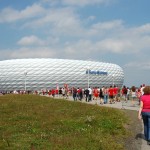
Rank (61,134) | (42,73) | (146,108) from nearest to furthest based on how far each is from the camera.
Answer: (146,108) < (61,134) < (42,73)

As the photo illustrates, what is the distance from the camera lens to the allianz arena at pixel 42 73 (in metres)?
128

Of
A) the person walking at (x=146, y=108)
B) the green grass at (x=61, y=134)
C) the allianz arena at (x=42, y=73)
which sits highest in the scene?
the allianz arena at (x=42, y=73)

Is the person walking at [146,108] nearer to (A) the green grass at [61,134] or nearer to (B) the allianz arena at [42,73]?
(A) the green grass at [61,134]

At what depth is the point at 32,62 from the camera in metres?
→ 128

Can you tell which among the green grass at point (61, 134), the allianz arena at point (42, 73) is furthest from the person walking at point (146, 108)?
the allianz arena at point (42, 73)

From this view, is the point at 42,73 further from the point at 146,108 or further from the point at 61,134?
the point at 146,108

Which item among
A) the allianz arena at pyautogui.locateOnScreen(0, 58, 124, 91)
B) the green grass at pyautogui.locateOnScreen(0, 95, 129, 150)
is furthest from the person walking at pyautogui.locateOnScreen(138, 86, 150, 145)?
the allianz arena at pyautogui.locateOnScreen(0, 58, 124, 91)

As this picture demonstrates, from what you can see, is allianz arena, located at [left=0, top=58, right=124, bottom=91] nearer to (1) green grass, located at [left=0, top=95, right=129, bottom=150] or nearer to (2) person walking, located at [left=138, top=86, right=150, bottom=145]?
(1) green grass, located at [left=0, top=95, right=129, bottom=150]

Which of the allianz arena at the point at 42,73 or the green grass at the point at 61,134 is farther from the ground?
the allianz arena at the point at 42,73

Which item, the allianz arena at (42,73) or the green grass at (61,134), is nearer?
the green grass at (61,134)

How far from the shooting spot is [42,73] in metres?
128

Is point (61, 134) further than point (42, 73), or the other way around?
point (42, 73)

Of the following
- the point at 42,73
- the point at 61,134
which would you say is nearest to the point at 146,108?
the point at 61,134

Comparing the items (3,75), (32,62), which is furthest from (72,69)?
(3,75)
